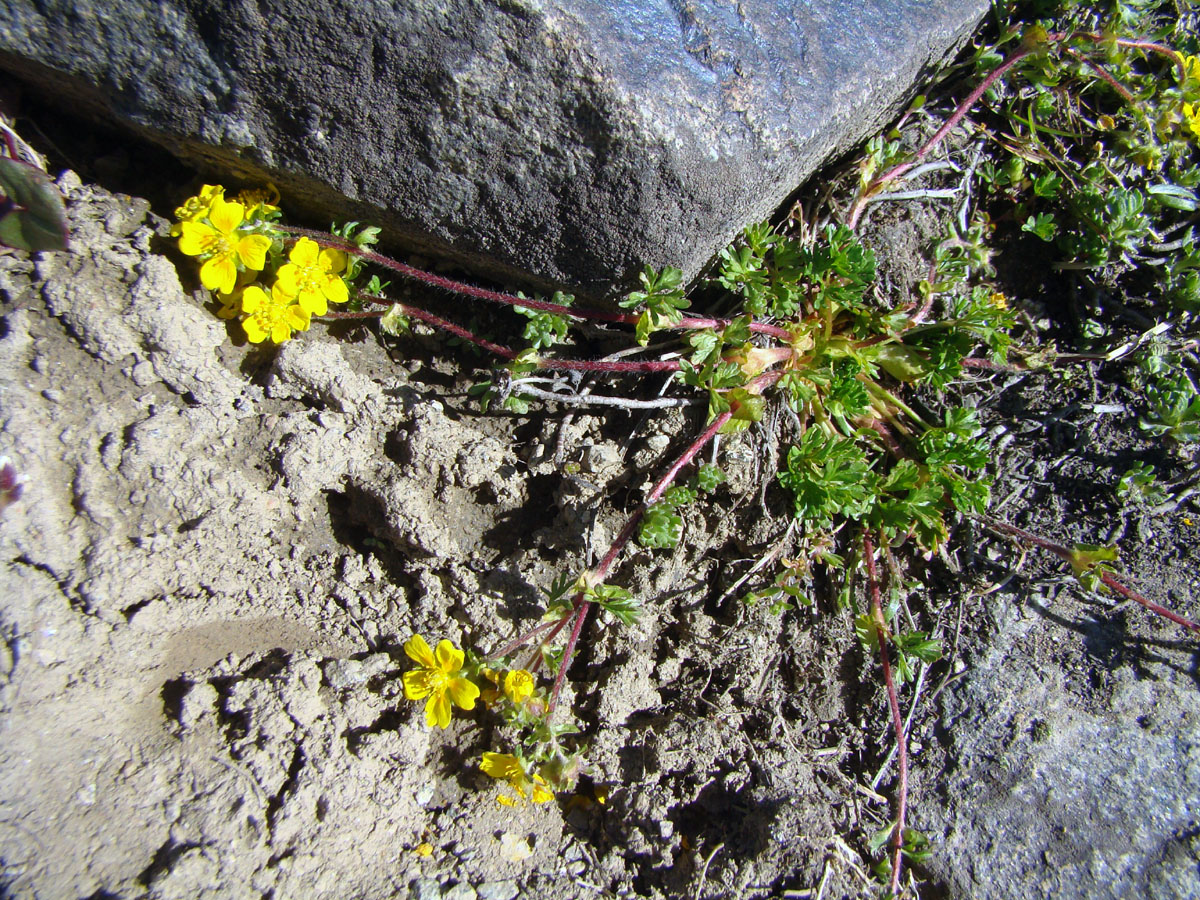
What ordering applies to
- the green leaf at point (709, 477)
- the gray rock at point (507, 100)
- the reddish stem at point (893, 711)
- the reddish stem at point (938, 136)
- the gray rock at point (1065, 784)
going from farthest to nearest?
the reddish stem at point (938, 136) → the green leaf at point (709, 477) → the reddish stem at point (893, 711) → the gray rock at point (1065, 784) → the gray rock at point (507, 100)

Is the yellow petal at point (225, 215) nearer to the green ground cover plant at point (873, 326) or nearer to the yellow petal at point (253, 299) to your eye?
the green ground cover plant at point (873, 326)

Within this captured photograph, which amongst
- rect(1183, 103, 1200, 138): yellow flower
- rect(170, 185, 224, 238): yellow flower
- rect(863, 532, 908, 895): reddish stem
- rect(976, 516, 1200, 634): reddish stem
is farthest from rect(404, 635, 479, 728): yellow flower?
rect(1183, 103, 1200, 138): yellow flower

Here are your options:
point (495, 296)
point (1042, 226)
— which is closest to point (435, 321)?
point (495, 296)

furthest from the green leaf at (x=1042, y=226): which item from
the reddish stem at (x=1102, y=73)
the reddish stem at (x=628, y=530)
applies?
the reddish stem at (x=628, y=530)

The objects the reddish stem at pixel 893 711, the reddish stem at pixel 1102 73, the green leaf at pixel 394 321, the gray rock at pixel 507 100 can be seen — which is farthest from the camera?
the reddish stem at pixel 1102 73

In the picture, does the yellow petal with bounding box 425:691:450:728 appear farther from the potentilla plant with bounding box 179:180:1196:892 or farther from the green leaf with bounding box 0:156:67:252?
the green leaf with bounding box 0:156:67:252

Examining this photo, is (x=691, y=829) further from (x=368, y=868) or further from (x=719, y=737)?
(x=368, y=868)
